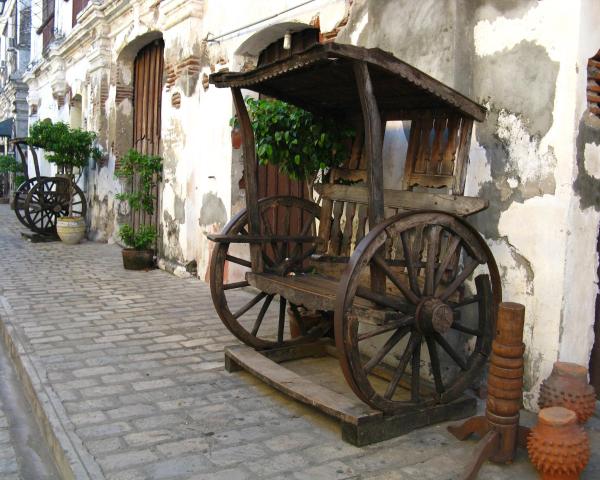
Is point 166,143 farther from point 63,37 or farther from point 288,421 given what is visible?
point 63,37

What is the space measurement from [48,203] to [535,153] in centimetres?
965

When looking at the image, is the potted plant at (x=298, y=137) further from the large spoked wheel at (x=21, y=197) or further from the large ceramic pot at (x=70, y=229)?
the large spoked wheel at (x=21, y=197)

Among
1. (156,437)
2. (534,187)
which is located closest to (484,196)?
(534,187)

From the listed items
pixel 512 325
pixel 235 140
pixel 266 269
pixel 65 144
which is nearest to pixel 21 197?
pixel 65 144

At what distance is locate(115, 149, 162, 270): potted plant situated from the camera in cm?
823

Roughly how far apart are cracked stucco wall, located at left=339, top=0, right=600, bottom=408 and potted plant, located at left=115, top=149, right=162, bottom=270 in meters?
5.38

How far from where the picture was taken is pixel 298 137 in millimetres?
4355

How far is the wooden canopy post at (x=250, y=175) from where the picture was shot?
160 inches

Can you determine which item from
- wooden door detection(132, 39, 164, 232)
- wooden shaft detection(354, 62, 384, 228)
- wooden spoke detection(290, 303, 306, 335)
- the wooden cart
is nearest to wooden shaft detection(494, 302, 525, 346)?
wooden shaft detection(354, 62, 384, 228)

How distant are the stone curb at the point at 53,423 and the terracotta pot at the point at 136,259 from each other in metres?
3.37

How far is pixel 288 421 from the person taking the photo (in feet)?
11.1

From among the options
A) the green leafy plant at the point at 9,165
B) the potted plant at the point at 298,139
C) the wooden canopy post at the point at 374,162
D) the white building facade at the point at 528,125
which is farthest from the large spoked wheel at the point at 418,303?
the green leafy plant at the point at 9,165

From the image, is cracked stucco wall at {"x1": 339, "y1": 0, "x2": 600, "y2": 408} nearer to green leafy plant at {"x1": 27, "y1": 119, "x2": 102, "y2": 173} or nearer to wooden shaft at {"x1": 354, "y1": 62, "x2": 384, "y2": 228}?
wooden shaft at {"x1": 354, "y1": 62, "x2": 384, "y2": 228}

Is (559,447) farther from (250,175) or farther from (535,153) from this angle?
(250,175)
